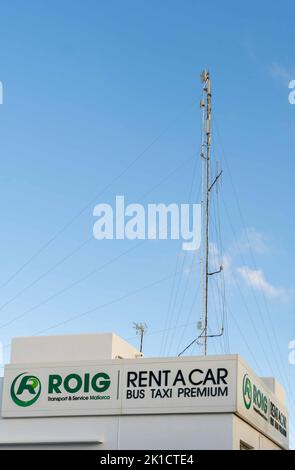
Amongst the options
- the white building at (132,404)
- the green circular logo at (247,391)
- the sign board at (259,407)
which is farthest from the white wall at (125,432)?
the green circular logo at (247,391)

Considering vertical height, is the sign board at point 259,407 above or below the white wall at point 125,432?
above

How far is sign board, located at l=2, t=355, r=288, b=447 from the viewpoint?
93.6 ft

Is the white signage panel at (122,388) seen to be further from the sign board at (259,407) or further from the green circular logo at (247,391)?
the green circular logo at (247,391)

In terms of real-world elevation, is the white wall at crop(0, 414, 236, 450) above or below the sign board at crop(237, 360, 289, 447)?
below

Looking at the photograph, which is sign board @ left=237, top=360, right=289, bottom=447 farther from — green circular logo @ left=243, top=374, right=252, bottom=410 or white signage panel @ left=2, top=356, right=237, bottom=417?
white signage panel @ left=2, top=356, right=237, bottom=417

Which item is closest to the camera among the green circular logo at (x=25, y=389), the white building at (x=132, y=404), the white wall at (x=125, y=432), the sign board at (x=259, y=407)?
the white wall at (x=125, y=432)

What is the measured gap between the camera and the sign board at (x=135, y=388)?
28.5 m

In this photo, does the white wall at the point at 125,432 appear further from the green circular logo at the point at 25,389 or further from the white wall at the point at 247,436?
the green circular logo at the point at 25,389

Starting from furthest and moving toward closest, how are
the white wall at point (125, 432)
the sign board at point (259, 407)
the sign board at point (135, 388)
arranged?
the sign board at point (259, 407) → the sign board at point (135, 388) → the white wall at point (125, 432)

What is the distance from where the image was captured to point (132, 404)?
29.2 metres

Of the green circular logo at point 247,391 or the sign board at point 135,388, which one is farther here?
the green circular logo at point 247,391

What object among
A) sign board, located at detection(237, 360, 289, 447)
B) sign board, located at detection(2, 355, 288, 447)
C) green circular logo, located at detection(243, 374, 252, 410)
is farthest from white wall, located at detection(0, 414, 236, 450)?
green circular logo, located at detection(243, 374, 252, 410)
